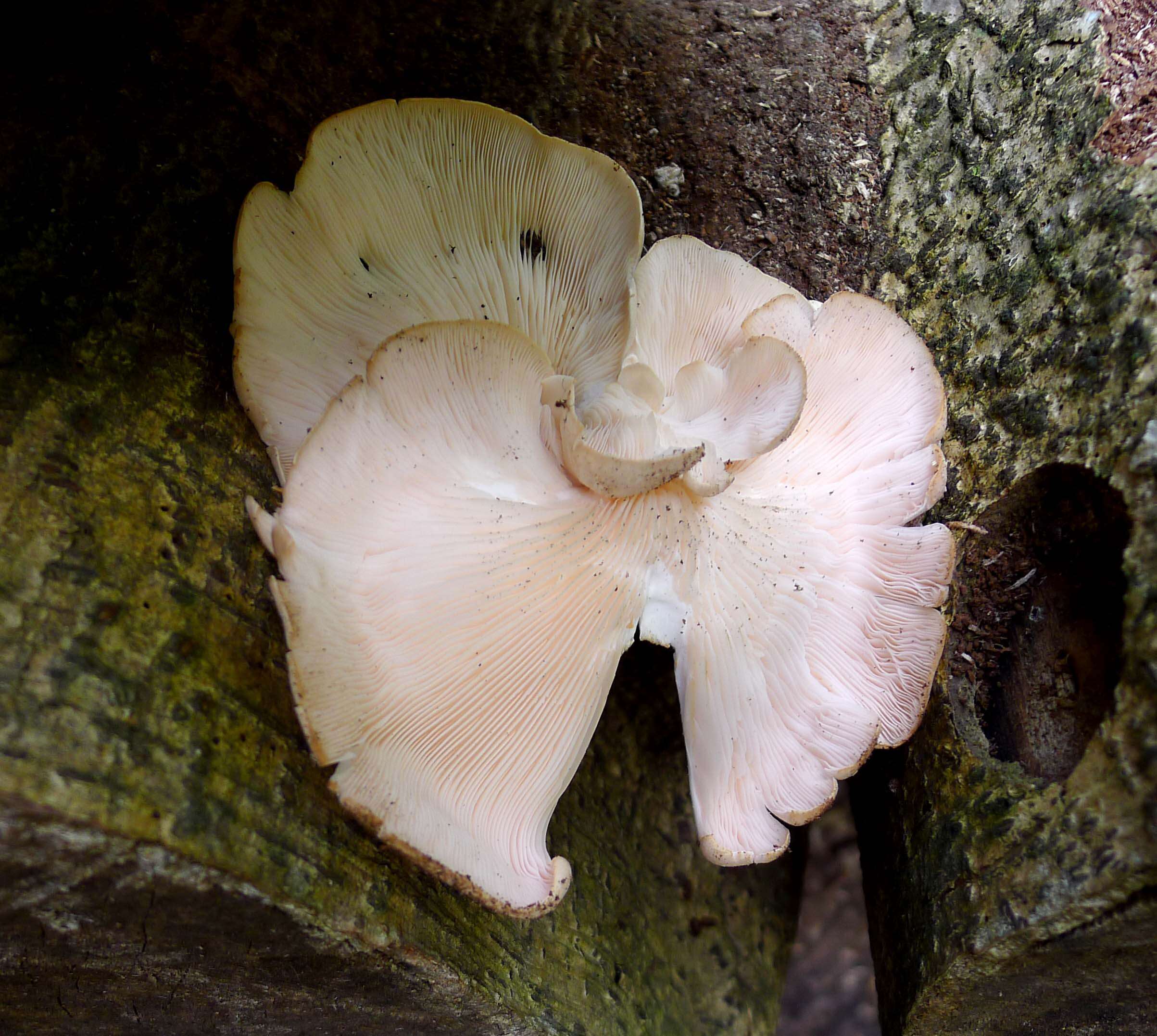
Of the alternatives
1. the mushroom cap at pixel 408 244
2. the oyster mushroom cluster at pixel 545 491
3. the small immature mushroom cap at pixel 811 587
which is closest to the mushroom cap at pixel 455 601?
the oyster mushroom cluster at pixel 545 491

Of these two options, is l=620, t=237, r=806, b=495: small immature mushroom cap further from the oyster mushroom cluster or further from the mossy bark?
the mossy bark

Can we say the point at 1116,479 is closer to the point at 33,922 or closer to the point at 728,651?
the point at 728,651

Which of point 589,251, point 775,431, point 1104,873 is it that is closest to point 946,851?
point 1104,873

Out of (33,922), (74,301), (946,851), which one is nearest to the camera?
(33,922)

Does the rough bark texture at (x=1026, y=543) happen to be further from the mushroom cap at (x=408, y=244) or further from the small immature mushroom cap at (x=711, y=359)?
the mushroom cap at (x=408, y=244)

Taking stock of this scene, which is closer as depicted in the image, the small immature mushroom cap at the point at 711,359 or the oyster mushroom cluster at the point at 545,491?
the oyster mushroom cluster at the point at 545,491

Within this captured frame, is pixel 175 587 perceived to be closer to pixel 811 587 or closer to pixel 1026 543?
pixel 811 587
